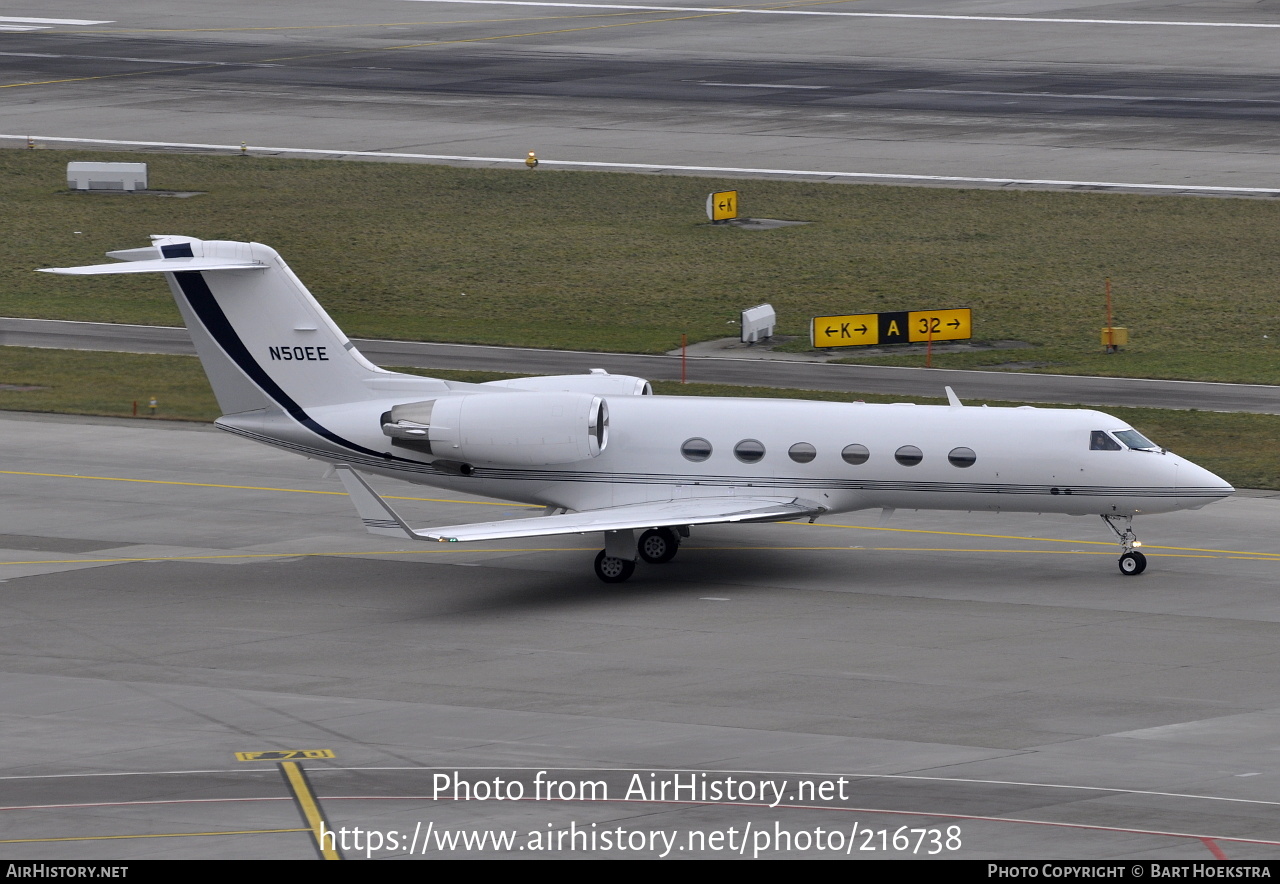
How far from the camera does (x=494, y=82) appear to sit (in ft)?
320

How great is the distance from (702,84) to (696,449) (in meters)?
62.8

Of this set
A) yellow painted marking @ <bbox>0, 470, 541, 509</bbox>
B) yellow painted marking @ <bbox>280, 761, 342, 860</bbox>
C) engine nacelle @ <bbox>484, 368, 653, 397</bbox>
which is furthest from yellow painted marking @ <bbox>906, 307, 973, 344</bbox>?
yellow painted marking @ <bbox>280, 761, 342, 860</bbox>

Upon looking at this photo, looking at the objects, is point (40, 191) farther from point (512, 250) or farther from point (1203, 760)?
point (1203, 760)

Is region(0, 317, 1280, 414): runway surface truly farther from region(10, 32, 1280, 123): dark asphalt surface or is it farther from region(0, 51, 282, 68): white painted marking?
region(0, 51, 282, 68): white painted marking

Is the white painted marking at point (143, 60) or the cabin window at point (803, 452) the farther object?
the white painted marking at point (143, 60)

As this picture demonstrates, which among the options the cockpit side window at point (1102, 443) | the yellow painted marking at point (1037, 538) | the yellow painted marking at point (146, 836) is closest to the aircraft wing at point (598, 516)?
the yellow painted marking at point (1037, 538)

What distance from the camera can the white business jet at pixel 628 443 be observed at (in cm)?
3481

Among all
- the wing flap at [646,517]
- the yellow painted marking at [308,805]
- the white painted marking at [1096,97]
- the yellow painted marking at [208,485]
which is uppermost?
the white painted marking at [1096,97]

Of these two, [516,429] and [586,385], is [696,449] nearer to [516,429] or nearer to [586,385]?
[516,429]

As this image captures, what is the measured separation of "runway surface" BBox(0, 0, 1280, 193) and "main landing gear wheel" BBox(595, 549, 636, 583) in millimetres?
46639

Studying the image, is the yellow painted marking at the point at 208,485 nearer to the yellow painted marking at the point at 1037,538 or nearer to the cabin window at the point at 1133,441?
the yellow painted marking at the point at 1037,538

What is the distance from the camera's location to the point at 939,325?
57.8 m

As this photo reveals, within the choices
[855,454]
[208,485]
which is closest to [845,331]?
[208,485]

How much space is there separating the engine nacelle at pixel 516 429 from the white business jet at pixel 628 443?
0.04m
